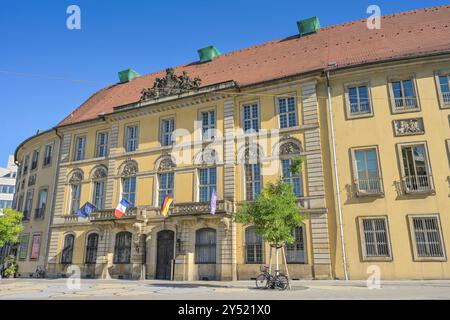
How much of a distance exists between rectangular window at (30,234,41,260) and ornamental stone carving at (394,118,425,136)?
2810 cm

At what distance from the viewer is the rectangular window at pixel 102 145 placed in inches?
1150

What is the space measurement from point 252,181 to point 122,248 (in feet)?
34.8

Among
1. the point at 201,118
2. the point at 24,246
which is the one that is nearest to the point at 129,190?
the point at 201,118

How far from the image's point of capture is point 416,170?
19531mm

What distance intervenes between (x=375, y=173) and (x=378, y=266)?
508cm

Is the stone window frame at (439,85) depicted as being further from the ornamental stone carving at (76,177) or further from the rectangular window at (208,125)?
the ornamental stone carving at (76,177)

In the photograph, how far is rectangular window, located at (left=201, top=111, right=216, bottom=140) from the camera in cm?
2512

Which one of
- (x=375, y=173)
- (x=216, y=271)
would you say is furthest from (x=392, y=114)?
(x=216, y=271)

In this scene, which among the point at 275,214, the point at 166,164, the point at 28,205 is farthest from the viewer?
the point at 28,205

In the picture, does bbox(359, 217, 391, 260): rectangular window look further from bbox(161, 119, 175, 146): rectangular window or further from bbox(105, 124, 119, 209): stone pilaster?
bbox(105, 124, 119, 209): stone pilaster

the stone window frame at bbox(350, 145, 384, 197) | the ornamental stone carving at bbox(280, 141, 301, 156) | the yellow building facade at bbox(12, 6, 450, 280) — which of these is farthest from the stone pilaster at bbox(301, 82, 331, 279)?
the stone window frame at bbox(350, 145, 384, 197)

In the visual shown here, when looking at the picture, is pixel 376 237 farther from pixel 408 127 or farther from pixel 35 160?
pixel 35 160

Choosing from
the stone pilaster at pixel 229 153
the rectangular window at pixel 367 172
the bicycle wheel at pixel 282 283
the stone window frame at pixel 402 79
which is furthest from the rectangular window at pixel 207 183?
the stone window frame at pixel 402 79

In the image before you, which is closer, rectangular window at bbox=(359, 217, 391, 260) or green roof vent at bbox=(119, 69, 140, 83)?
rectangular window at bbox=(359, 217, 391, 260)
